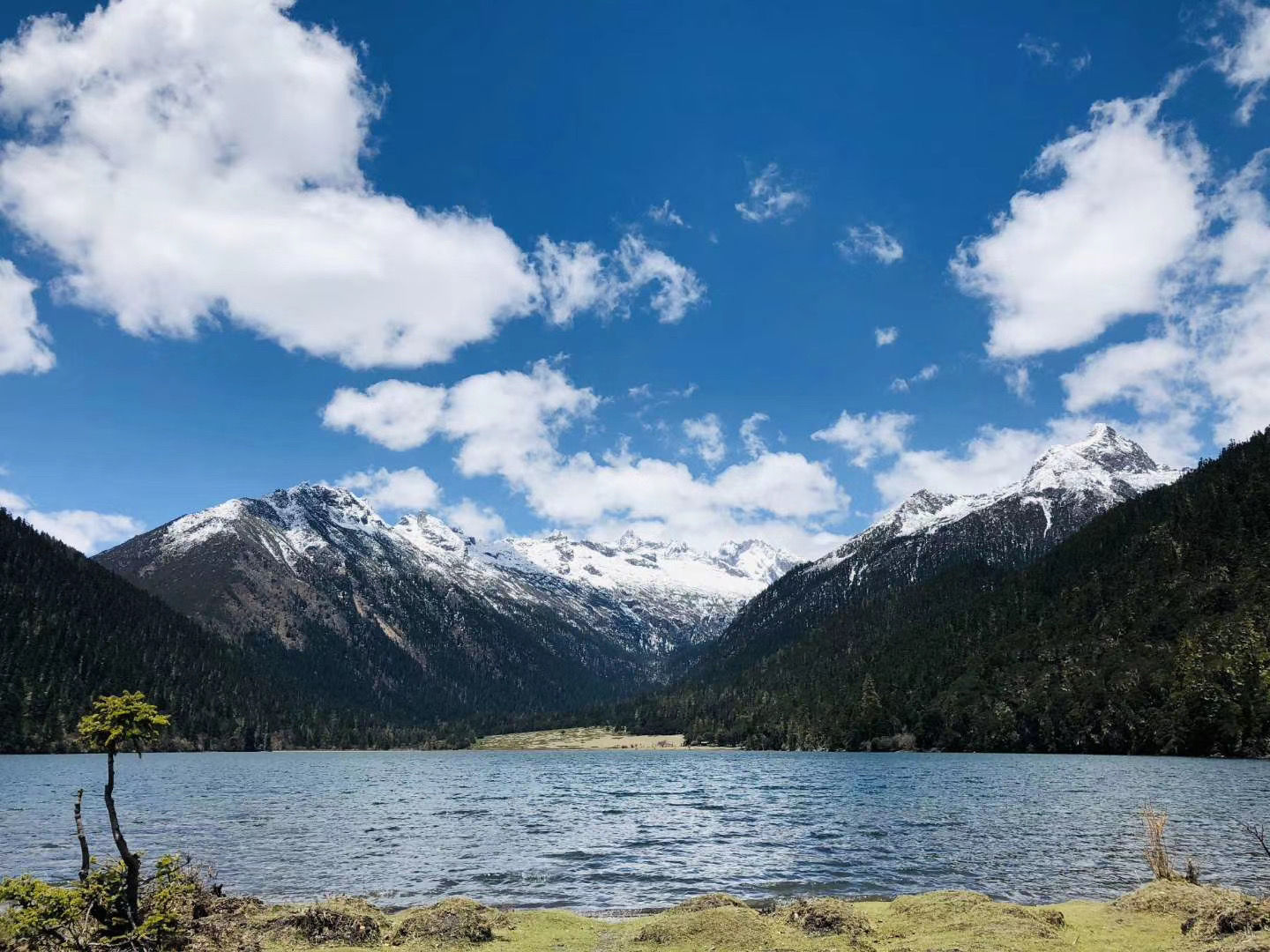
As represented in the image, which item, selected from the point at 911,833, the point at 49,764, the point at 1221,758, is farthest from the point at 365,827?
the point at 49,764

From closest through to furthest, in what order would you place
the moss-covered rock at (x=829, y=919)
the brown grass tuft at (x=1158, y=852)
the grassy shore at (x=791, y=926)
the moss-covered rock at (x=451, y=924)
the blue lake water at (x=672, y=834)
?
the grassy shore at (x=791, y=926) → the moss-covered rock at (x=829, y=919) → the moss-covered rock at (x=451, y=924) → the brown grass tuft at (x=1158, y=852) → the blue lake water at (x=672, y=834)

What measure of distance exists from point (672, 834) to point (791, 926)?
3939 centimetres

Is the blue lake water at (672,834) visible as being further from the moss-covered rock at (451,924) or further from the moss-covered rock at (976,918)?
the moss-covered rock at (451,924)

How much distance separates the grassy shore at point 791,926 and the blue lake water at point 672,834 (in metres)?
8.11

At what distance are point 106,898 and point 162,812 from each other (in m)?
73.7

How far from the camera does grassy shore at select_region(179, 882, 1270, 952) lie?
25859mm

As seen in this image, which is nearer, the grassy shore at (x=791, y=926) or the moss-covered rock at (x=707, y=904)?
the grassy shore at (x=791, y=926)

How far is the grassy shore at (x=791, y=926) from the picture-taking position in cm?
2586

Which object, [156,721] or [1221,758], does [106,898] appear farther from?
[1221,758]

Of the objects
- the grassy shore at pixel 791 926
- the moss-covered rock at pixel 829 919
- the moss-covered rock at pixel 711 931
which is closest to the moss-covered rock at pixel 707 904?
the grassy shore at pixel 791 926

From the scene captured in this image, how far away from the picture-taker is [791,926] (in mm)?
29609

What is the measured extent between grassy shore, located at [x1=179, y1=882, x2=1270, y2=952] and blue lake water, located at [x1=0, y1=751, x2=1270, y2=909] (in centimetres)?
811

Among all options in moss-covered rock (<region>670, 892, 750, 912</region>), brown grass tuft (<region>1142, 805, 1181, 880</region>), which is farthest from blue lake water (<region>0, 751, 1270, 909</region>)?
moss-covered rock (<region>670, 892, 750, 912</region>)

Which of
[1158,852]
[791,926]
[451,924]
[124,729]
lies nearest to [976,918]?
[791,926]
